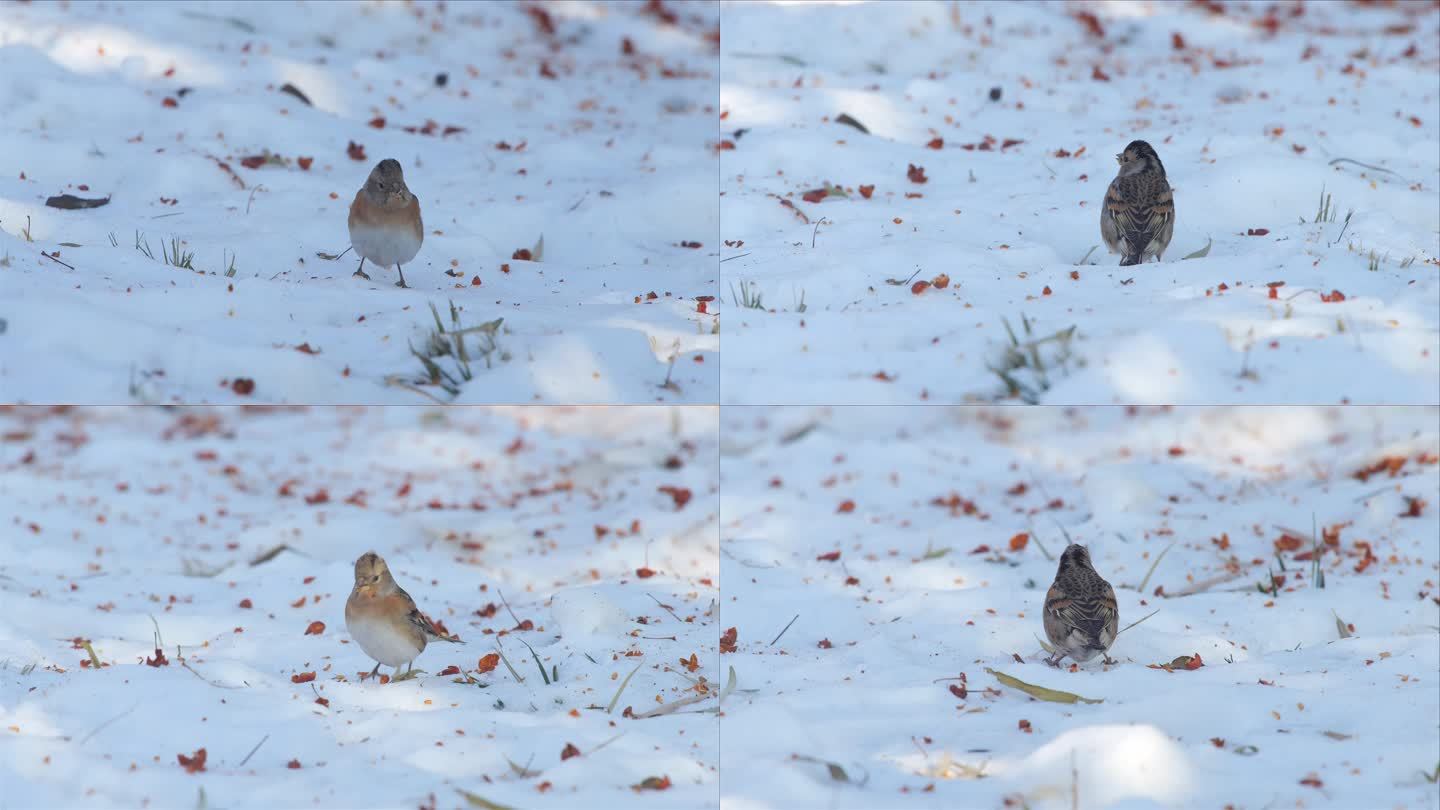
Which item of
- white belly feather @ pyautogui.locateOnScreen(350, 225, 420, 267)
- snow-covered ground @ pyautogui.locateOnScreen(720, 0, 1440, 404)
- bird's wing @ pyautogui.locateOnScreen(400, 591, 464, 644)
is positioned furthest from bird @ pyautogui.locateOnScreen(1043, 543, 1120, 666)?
white belly feather @ pyautogui.locateOnScreen(350, 225, 420, 267)

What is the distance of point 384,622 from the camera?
18.2ft

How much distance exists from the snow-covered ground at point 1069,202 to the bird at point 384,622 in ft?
5.26

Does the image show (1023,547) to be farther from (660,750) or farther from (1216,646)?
(660,750)

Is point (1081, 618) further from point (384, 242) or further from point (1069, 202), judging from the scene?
point (384, 242)

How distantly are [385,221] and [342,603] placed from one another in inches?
71.7

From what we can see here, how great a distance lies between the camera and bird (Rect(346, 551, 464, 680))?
18.2 ft

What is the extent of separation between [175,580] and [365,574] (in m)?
1.89

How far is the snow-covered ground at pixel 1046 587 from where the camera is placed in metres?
4.49

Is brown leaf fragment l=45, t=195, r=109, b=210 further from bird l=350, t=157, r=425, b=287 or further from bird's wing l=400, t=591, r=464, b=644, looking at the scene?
bird's wing l=400, t=591, r=464, b=644

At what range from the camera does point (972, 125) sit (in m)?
9.60

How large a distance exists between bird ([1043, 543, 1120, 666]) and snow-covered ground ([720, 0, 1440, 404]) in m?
0.76

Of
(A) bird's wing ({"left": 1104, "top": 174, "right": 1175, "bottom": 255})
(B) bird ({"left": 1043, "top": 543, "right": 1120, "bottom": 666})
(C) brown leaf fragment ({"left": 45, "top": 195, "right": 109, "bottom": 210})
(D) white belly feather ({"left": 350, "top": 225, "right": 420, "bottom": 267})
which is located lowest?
(B) bird ({"left": 1043, "top": 543, "right": 1120, "bottom": 666})

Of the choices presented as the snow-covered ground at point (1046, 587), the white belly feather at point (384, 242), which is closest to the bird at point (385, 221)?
the white belly feather at point (384, 242)

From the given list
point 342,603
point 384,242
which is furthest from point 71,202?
point 342,603
